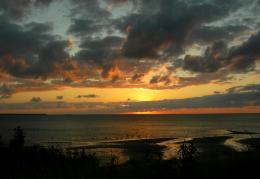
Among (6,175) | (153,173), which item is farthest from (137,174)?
(6,175)

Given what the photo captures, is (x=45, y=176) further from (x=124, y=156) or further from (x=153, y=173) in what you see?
(x=124, y=156)

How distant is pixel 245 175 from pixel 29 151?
2041 centimetres

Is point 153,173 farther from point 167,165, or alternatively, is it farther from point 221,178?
point 221,178

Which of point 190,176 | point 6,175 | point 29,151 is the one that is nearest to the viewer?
point 190,176

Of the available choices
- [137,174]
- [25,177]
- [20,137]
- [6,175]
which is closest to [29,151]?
[20,137]

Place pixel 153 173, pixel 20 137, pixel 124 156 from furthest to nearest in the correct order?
pixel 124 156 < pixel 20 137 < pixel 153 173

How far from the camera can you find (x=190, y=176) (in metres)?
15.4

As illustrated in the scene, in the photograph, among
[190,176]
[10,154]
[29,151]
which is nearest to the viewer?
[190,176]

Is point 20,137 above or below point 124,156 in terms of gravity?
above

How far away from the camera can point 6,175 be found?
63.0 ft

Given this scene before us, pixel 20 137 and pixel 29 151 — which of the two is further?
pixel 29 151

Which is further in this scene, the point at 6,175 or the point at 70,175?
the point at 6,175

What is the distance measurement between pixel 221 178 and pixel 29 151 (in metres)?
19.7

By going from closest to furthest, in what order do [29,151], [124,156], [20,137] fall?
[20,137]
[29,151]
[124,156]
